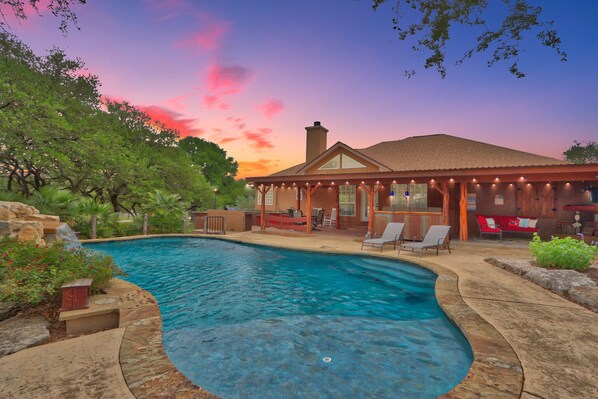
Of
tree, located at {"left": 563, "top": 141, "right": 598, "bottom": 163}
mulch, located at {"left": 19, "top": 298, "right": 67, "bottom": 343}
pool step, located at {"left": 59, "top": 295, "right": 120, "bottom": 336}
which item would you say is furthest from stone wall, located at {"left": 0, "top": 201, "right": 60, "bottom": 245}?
tree, located at {"left": 563, "top": 141, "right": 598, "bottom": 163}

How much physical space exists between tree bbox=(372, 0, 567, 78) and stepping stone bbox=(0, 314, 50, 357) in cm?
644

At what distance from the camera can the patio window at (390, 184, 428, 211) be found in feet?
50.2

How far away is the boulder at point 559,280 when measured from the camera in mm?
5016

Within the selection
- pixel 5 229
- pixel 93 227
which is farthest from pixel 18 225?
pixel 93 227

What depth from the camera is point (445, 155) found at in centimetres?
1689

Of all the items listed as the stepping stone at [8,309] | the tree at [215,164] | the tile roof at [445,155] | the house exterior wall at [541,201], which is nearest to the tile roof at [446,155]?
the tile roof at [445,155]

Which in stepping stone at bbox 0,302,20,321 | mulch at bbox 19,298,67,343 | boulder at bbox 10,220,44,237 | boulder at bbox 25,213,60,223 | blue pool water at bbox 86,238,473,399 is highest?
boulder at bbox 25,213,60,223

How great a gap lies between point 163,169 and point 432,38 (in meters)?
19.2

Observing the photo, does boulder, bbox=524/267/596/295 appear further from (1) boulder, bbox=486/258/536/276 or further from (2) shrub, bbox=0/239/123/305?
(2) shrub, bbox=0/239/123/305

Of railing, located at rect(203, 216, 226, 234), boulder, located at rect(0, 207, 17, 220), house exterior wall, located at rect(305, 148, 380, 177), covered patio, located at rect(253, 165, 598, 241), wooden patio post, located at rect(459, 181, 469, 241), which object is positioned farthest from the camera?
house exterior wall, located at rect(305, 148, 380, 177)

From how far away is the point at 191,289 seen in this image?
6426mm

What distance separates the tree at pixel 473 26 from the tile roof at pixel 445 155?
9365 millimetres

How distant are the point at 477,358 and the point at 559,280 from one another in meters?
3.93

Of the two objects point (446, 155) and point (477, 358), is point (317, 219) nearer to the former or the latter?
point (446, 155)
